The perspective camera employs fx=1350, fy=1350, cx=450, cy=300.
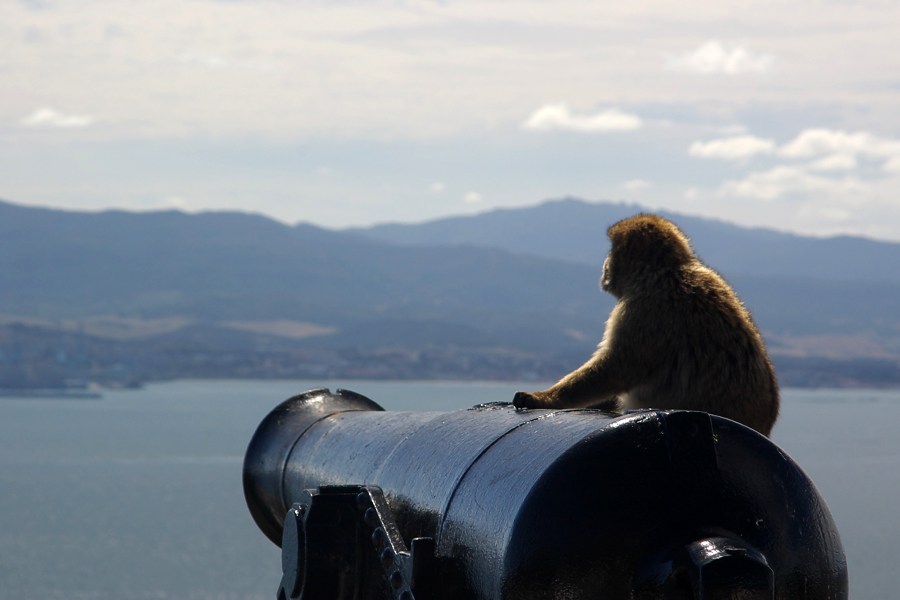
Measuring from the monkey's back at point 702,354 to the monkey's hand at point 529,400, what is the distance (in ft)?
1.39

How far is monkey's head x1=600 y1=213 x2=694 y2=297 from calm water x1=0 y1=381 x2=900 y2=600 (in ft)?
123

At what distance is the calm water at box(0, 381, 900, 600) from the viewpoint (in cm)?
4816

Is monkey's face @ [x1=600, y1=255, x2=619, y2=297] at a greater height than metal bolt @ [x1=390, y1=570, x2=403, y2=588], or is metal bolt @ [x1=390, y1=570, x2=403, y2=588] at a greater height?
monkey's face @ [x1=600, y1=255, x2=619, y2=297]

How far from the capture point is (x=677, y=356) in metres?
3.73

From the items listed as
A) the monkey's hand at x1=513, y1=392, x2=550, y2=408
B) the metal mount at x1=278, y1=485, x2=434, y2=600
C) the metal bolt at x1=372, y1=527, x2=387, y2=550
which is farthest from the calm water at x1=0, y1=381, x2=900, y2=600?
the metal bolt at x1=372, y1=527, x2=387, y2=550

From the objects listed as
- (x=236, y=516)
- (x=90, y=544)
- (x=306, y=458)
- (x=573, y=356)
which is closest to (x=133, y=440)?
(x=236, y=516)

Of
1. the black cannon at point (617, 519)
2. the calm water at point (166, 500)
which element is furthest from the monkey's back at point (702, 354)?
the calm water at point (166, 500)

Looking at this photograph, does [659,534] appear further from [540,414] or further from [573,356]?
[573,356]

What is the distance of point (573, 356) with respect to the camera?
17750 centimetres

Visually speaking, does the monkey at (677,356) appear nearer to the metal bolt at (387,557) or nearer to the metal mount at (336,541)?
the metal mount at (336,541)

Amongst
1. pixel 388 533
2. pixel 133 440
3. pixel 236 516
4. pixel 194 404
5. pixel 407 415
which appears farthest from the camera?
pixel 194 404

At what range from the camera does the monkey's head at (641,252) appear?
4.14m

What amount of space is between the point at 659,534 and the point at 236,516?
6386 centimetres

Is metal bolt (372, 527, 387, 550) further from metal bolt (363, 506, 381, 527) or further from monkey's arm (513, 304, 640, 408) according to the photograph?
monkey's arm (513, 304, 640, 408)
